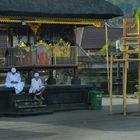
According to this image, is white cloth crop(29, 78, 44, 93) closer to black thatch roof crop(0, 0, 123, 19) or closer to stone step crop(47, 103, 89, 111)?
stone step crop(47, 103, 89, 111)

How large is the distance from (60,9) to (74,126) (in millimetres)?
9151

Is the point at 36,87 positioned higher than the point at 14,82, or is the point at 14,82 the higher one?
the point at 14,82

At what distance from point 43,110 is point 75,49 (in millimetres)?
4893

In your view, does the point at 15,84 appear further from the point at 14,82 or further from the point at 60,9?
the point at 60,9

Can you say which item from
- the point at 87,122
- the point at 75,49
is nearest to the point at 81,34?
the point at 75,49

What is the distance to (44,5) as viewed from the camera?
84.2 feet

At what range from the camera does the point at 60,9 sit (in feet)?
84.1

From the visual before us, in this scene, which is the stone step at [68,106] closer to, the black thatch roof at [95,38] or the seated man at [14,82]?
the seated man at [14,82]

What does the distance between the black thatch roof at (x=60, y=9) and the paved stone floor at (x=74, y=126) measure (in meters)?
4.98

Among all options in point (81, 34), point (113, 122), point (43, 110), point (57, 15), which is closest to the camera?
point (113, 122)

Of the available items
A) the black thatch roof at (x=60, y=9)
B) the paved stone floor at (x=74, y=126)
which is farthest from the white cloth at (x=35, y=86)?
the black thatch roof at (x=60, y=9)

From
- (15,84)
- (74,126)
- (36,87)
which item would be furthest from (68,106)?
(74,126)

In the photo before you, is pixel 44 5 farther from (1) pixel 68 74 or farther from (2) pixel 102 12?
(1) pixel 68 74

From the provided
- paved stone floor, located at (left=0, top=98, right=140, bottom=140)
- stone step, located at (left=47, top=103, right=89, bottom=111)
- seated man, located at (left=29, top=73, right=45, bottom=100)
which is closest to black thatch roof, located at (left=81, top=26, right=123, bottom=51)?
stone step, located at (left=47, top=103, right=89, bottom=111)
